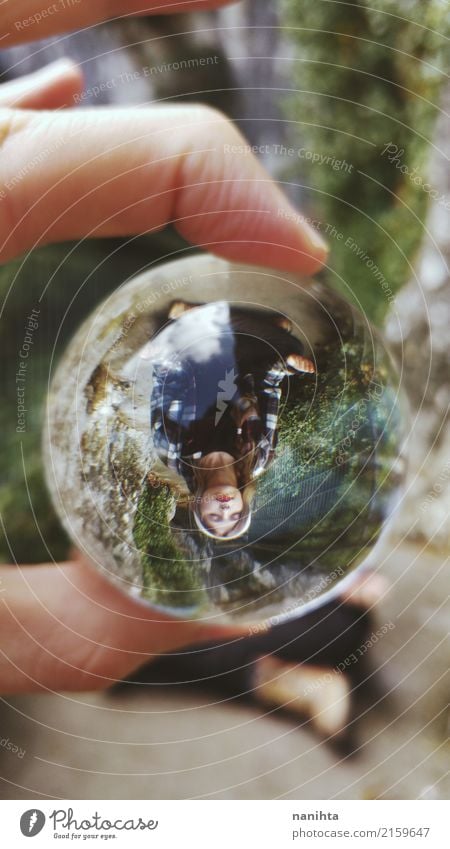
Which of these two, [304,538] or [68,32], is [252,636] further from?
[68,32]

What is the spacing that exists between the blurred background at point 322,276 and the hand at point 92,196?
0.03 meters

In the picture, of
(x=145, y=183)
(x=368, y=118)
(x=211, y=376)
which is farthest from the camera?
(x=368, y=118)

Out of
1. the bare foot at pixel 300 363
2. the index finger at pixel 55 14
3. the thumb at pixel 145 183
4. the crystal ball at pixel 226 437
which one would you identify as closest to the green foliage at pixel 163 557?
the crystal ball at pixel 226 437

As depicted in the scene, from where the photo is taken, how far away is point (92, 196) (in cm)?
58

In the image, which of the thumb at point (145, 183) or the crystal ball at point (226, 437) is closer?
the crystal ball at point (226, 437)

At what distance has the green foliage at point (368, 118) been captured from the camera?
0.64m

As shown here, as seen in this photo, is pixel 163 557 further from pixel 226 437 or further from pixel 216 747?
pixel 216 747

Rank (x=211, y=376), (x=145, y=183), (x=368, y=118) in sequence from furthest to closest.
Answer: (x=368, y=118) → (x=145, y=183) → (x=211, y=376)

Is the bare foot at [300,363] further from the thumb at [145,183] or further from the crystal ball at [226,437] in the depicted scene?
the thumb at [145,183]

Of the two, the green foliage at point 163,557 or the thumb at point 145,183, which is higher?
the thumb at point 145,183

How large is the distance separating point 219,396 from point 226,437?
37 millimetres
